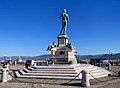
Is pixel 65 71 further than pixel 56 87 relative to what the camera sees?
Yes

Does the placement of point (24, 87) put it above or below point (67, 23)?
below

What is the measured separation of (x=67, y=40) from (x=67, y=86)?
A: 36.8 feet

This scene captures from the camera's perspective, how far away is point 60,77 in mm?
15984

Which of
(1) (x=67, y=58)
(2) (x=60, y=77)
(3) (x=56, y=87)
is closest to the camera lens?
(3) (x=56, y=87)

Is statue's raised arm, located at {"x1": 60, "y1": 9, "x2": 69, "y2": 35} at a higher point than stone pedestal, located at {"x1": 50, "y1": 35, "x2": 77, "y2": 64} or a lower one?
higher

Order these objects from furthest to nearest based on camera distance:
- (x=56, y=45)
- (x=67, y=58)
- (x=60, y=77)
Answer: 1. (x=56, y=45)
2. (x=67, y=58)
3. (x=60, y=77)

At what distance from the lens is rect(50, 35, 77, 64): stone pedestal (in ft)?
72.0

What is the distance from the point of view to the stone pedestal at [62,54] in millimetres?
21938

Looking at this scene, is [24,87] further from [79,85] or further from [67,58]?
[67,58]

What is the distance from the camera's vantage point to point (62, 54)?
22438 millimetres

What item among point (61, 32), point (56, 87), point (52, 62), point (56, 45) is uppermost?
point (61, 32)

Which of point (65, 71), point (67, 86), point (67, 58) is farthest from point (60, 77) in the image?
point (67, 58)

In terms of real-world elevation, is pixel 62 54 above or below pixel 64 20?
below

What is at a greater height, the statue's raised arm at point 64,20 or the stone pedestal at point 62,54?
the statue's raised arm at point 64,20
